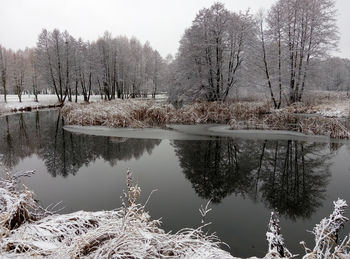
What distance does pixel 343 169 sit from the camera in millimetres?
7344

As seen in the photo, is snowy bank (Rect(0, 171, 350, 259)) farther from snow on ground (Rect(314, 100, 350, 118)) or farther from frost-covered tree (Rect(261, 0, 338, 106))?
frost-covered tree (Rect(261, 0, 338, 106))

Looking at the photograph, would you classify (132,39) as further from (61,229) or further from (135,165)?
(61,229)

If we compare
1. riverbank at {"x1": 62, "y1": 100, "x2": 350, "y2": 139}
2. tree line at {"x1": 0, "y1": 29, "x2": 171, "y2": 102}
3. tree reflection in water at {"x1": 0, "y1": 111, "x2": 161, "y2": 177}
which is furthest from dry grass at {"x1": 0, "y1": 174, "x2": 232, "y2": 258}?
tree line at {"x1": 0, "y1": 29, "x2": 171, "y2": 102}

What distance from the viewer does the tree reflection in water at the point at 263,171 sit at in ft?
18.2

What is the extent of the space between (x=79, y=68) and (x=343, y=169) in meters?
40.6

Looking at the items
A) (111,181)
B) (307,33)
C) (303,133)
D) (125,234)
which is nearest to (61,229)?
(125,234)

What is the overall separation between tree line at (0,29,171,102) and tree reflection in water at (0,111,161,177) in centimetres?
2645

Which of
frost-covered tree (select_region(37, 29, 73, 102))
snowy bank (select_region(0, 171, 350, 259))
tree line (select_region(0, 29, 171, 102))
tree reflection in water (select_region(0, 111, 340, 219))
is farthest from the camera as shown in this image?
tree line (select_region(0, 29, 171, 102))

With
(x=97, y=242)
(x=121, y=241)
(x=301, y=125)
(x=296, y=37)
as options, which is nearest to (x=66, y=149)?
(x=97, y=242)

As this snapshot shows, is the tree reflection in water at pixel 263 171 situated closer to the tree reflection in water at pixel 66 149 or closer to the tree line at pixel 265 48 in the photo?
the tree reflection in water at pixel 66 149

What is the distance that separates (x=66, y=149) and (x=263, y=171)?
8.23m

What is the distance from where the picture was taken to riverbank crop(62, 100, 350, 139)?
13359 millimetres

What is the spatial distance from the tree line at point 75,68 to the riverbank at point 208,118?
23.0m

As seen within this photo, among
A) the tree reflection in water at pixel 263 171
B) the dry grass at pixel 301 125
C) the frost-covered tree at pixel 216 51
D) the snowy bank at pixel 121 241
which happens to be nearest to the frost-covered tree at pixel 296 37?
the frost-covered tree at pixel 216 51
